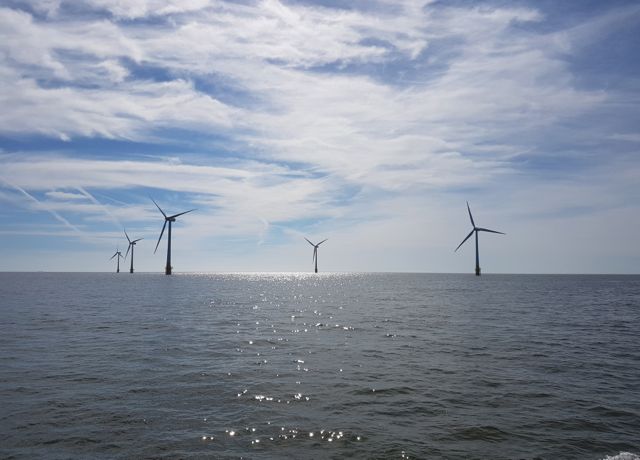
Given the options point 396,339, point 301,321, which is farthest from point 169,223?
point 396,339

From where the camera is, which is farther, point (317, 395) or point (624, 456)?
point (317, 395)

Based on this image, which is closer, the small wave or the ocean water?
the small wave

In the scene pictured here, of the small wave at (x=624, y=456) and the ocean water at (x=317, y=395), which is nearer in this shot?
the small wave at (x=624, y=456)

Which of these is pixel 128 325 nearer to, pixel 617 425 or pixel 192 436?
pixel 192 436

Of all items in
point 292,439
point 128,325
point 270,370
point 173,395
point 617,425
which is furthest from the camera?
point 128,325

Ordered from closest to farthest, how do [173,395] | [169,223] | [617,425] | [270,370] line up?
[617,425] < [173,395] < [270,370] < [169,223]

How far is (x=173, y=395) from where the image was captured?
18.5 meters

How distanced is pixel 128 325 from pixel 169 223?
16352 cm

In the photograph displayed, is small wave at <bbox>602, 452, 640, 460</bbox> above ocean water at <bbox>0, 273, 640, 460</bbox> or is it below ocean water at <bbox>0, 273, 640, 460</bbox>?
below

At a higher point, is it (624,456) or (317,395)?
(317,395)

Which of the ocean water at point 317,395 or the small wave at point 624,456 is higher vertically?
the ocean water at point 317,395

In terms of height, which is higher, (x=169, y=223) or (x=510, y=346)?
(x=169, y=223)

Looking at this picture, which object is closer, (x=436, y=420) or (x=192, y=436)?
(x=192, y=436)

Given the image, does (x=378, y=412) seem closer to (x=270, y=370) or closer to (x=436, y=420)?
(x=436, y=420)
